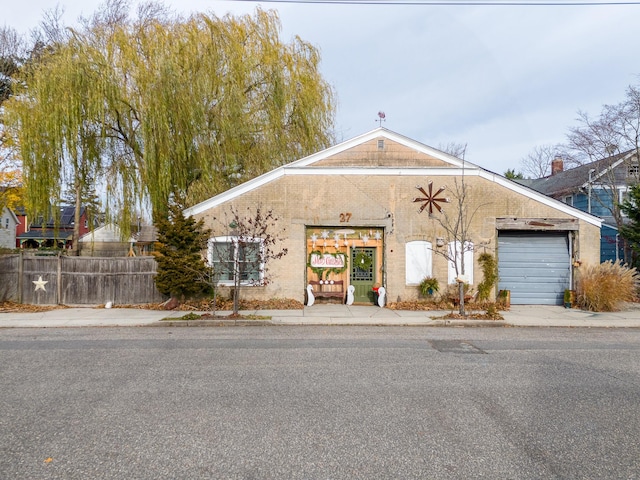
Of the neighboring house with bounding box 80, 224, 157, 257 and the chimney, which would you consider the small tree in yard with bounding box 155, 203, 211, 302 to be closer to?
the neighboring house with bounding box 80, 224, 157, 257

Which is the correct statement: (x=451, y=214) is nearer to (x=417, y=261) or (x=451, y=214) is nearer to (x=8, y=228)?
(x=417, y=261)

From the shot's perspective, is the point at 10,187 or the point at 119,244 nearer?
the point at 10,187

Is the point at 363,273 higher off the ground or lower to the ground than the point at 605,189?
lower

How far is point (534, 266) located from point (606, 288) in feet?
→ 7.20

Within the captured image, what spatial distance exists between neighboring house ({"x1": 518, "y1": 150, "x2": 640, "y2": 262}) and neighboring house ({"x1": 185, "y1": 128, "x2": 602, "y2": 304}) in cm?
790

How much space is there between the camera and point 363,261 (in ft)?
48.1

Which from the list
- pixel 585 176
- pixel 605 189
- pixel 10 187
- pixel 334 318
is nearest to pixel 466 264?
pixel 334 318

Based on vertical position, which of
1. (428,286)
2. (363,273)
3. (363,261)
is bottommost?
(428,286)

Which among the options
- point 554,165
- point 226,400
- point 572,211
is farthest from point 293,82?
point 554,165

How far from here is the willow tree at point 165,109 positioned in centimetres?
1496

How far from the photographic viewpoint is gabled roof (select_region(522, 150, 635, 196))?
74.9 ft

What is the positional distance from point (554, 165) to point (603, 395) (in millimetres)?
34908

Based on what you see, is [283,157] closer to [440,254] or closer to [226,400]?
[440,254]

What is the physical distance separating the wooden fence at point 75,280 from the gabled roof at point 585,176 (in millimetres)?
21602
